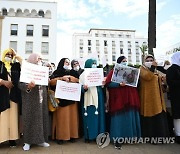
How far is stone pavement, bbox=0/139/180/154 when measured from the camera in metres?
4.51

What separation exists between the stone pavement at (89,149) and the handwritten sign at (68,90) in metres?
0.90

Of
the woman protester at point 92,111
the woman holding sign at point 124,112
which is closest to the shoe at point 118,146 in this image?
the woman holding sign at point 124,112

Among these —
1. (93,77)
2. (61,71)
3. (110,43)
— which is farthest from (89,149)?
(110,43)

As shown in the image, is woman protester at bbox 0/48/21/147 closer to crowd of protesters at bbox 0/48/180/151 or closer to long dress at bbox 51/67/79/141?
crowd of protesters at bbox 0/48/180/151

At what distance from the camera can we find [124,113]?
4.89 metres

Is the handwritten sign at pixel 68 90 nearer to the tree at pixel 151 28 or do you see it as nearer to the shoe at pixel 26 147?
the shoe at pixel 26 147

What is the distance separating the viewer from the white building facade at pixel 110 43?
383 feet

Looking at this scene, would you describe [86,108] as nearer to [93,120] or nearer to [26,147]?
[93,120]

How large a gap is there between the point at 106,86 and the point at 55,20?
40.6 meters

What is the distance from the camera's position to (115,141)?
4852mm

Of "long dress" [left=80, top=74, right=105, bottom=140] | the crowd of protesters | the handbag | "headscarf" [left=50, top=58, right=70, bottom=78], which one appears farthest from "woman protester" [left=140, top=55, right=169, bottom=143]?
the handbag

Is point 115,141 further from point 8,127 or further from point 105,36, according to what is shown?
point 105,36

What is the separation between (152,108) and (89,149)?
4.66 ft

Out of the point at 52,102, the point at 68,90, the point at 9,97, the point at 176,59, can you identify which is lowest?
the point at 52,102
